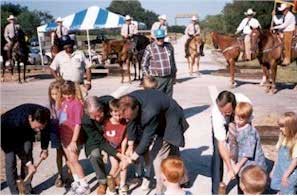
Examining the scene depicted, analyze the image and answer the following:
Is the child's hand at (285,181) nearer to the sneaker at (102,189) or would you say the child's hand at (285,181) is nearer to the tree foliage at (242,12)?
the sneaker at (102,189)

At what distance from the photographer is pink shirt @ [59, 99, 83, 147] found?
5.48 m

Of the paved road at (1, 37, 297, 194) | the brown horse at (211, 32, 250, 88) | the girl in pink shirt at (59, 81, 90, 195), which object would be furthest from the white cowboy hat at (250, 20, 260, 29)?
the girl in pink shirt at (59, 81, 90, 195)

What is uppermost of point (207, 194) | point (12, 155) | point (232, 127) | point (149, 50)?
point (149, 50)

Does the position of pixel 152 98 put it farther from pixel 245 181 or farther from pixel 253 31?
pixel 253 31

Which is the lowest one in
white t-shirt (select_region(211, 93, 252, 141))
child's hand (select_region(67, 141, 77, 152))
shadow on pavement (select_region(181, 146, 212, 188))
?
shadow on pavement (select_region(181, 146, 212, 188))

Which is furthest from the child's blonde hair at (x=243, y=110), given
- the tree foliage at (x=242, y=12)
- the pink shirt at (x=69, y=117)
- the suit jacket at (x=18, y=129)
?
the tree foliage at (x=242, y=12)

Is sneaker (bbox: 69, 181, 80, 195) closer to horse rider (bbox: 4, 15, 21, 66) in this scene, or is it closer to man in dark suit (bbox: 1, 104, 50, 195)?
man in dark suit (bbox: 1, 104, 50, 195)

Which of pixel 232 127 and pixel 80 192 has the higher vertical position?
pixel 232 127

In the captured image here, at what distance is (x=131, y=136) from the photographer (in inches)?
204

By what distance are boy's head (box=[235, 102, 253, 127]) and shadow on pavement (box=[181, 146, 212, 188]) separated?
1.48m

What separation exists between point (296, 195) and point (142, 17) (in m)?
37.1

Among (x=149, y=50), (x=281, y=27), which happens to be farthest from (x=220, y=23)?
(x=149, y=50)

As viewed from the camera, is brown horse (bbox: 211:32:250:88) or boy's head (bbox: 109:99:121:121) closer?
boy's head (bbox: 109:99:121:121)

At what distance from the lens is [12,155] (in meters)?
5.39
